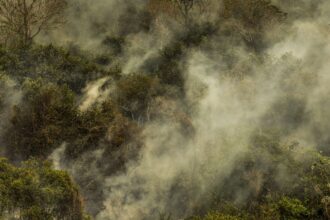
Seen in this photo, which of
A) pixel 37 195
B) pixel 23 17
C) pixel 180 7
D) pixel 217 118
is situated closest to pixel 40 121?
pixel 37 195

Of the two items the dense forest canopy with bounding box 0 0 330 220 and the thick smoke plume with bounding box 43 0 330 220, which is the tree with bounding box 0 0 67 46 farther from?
the thick smoke plume with bounding box 43 0 330 220

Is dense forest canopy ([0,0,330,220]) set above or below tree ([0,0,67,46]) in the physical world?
below

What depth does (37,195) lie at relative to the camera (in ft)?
33.2

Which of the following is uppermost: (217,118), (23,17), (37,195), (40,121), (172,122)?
(23,17)

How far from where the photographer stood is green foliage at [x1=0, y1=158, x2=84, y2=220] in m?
10.0

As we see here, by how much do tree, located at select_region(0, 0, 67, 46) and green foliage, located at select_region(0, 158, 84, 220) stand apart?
11055 millimetres

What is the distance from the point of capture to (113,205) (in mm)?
13391

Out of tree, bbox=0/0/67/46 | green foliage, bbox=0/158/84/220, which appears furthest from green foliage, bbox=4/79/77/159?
tree, bbox=0/0/67/46

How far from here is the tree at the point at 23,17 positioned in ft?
68.1

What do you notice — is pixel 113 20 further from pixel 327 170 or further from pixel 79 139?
pixel 327 170

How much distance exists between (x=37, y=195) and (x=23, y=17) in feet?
42.8

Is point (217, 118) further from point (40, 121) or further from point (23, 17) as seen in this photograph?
point (23, 17)

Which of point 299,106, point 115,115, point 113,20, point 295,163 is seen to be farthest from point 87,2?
point 295,163

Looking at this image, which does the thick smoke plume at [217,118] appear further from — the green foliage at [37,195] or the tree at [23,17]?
the tree at [23,17]
